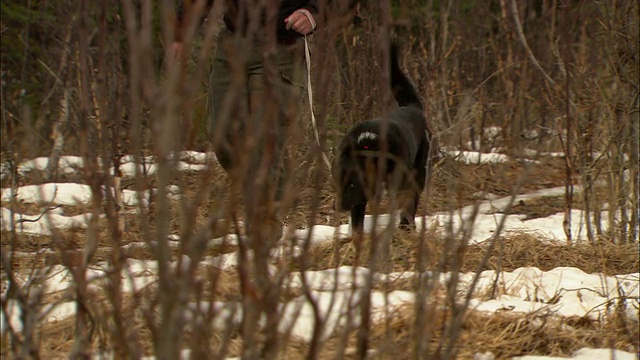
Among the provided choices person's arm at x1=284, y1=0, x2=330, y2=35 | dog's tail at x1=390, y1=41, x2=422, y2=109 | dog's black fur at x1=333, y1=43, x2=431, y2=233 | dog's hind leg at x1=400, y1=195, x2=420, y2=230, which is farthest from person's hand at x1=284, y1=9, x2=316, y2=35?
dog's tail at x1=390, y1=41, x2=422, y2=109

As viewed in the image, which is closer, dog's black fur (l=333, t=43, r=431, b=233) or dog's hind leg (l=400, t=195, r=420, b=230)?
dog's hind leg (l=400, t=195, r=420, b=230)

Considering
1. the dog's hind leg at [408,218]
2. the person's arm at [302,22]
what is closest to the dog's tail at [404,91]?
the dog's hind leg at [408,218]

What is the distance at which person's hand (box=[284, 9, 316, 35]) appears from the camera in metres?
3.39

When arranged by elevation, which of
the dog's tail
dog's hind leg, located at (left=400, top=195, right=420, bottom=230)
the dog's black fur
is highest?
the dog's tail

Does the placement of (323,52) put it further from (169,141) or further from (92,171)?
(92,171)

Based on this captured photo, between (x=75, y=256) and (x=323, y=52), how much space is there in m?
0.64

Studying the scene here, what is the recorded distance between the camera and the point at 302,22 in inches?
134

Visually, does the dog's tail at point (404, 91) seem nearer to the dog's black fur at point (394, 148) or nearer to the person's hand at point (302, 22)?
the dog's black fur at point (394, 148)

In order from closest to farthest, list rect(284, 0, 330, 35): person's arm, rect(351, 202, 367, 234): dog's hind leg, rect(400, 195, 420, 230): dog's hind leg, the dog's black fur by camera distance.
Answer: rect(284, 0, 330, 35): person's arm < rect(400, 195, 420, 230): dog's hind leg < the dog's black fur < rect(351, 202, 367, 234): dog's hind leg

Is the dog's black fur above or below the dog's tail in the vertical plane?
below

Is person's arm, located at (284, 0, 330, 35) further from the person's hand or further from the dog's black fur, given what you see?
the dog's black fur

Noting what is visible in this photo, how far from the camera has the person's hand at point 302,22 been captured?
3395 millimetres

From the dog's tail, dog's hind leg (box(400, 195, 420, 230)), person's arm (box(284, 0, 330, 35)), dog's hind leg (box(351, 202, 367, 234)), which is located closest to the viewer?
person's arm (box(284, 0, 330, 35))

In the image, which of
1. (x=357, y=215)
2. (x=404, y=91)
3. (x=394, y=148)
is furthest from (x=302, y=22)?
(x=404, y=91)
